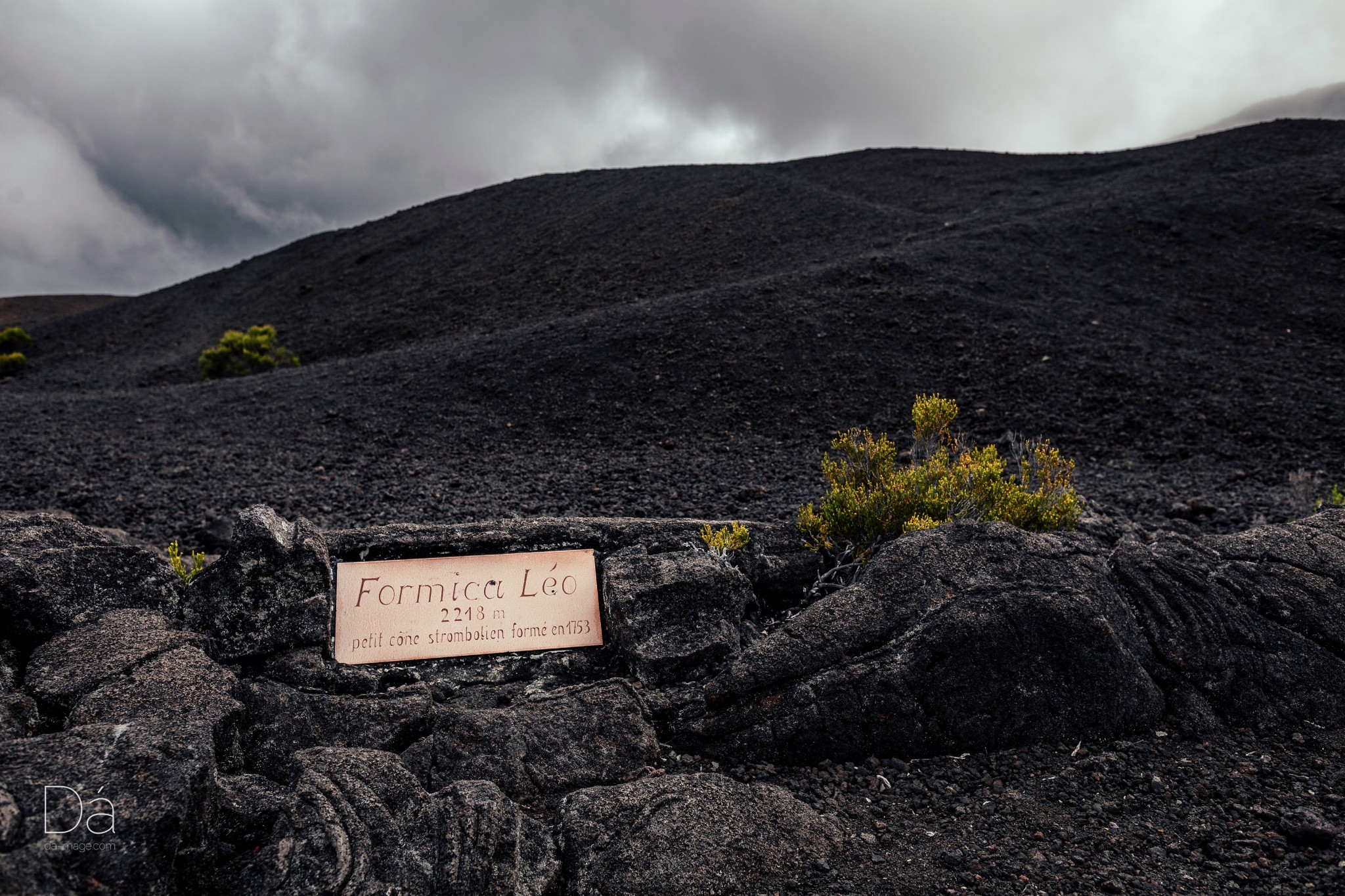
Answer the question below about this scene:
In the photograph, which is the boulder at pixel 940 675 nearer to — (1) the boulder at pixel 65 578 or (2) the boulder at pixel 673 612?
(2) the boulder at pixel 673 612

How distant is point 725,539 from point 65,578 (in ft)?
11.8

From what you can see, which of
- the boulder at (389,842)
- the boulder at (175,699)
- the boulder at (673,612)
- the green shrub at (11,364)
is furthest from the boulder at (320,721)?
the green shrub at (11,364)

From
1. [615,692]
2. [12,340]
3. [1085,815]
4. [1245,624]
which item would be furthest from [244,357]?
[1245,624]

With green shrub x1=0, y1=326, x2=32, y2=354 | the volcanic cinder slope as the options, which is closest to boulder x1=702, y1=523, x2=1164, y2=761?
the volcanic cinder slope

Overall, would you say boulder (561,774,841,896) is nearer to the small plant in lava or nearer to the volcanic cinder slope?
the volcanic cinder slope

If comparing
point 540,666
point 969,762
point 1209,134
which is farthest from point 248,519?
point 1209,134

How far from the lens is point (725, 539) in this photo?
16.0 ft

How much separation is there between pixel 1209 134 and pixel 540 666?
1287 inches

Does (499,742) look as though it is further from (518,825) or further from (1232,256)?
(1232,256)

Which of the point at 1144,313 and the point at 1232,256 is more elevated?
the point at 1232,256

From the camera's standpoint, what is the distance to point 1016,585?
4.19m

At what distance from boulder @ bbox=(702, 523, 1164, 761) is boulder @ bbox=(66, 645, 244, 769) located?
2261 mm

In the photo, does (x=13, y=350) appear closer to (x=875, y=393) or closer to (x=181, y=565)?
(x=181, y=565)

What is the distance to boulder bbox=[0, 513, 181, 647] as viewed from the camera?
3676 millimetres
